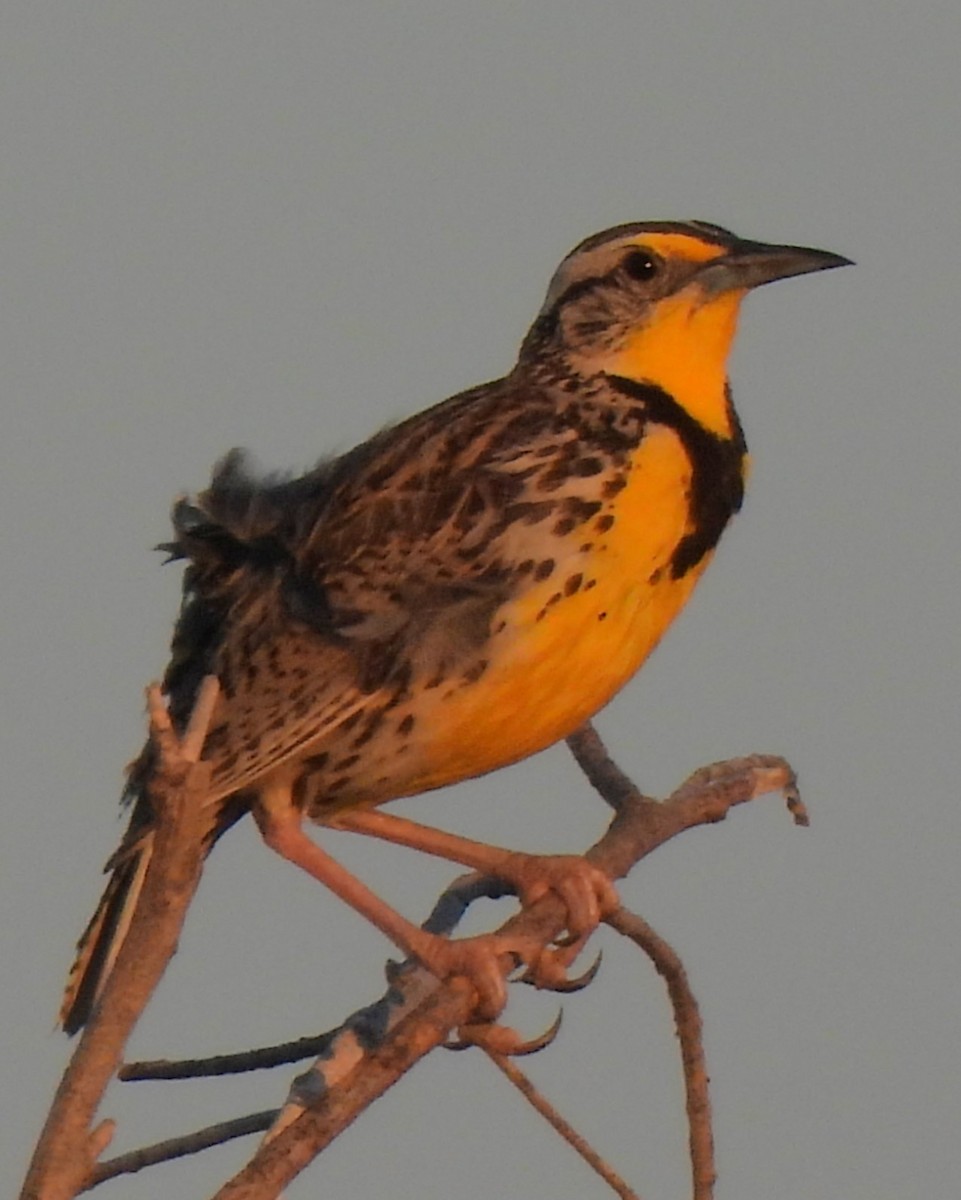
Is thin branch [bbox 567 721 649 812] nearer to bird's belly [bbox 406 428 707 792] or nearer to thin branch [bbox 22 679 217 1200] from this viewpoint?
bird's belly [bbox 406 428 707 792]

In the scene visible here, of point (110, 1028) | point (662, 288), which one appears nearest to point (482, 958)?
point (110, 1028)

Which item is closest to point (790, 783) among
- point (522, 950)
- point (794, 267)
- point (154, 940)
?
point (522, 950)

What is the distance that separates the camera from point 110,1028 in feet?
8.16

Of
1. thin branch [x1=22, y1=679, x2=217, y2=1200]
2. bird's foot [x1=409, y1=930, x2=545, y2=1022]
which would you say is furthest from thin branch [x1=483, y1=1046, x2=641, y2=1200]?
thin branch [x1=22, y1=679, x2=217, y2=1200]

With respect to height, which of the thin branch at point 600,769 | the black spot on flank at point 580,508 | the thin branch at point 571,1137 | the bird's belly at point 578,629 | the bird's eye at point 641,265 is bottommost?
the thin branch at point 571,1137

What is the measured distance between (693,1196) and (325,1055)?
513 millimetres

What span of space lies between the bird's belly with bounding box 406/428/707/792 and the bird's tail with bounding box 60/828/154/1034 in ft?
1.41

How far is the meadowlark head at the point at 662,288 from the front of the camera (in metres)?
3.29

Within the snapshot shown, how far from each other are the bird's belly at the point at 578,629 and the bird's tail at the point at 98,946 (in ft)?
1.41

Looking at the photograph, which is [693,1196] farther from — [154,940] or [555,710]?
[154,940]

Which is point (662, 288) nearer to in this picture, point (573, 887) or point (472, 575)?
point (472, 575)

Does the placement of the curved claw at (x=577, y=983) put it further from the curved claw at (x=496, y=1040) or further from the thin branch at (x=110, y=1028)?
the thin branch at (x=110, y=1028)

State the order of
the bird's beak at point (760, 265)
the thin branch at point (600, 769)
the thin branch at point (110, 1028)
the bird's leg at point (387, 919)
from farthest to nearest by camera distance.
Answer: the thin branch at point (600, 769), the bird's beak at point (760, 265), the bird's leg at point (387, 919), the thin branch at point (110, 1028)

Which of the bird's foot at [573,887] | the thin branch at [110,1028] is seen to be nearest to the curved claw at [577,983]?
the bird's foot at [573,887]
